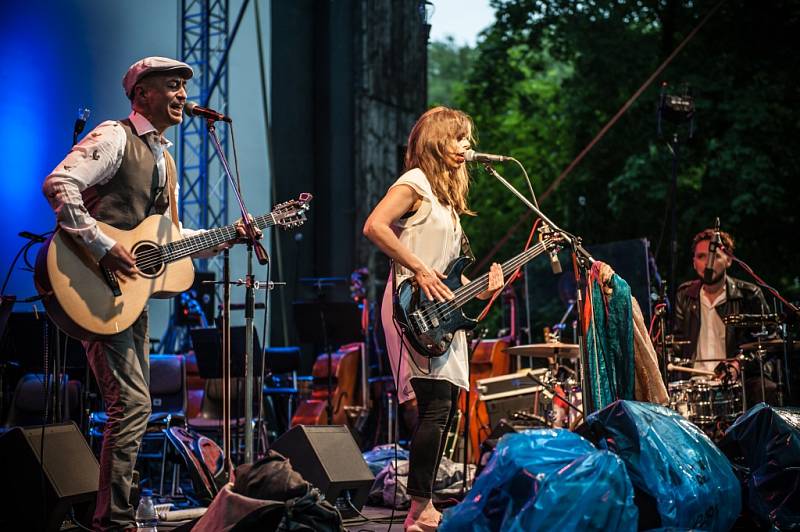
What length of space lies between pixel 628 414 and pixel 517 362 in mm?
4900

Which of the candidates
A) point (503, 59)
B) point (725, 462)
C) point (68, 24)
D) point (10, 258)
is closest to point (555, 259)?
point (725, 462)

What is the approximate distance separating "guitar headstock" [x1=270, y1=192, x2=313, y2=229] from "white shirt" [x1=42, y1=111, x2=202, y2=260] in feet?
2.76

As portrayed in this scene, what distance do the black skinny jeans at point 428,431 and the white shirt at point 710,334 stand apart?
4150mm

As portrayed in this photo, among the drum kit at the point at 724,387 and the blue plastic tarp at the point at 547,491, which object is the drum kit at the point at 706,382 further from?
the blue plastic tarp at the point at 547,491

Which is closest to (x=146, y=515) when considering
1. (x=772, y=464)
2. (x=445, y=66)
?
(x=772, y=464)

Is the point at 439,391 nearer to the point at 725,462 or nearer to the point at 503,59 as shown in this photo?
the point at 725,462

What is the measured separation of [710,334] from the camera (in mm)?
7348

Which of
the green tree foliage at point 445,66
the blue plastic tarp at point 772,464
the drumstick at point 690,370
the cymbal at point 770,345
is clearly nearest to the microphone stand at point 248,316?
Result: the blue plastic tarp at point 772,464

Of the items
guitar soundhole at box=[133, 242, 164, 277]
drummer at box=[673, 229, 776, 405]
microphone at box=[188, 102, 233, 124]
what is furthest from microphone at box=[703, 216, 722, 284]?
guitar soundhole at box=[133, 242, 164, 277]

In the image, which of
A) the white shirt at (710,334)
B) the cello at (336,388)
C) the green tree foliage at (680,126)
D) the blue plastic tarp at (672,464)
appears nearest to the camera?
the blue plastic tarp at (672,464)

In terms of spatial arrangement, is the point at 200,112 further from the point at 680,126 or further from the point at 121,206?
the point at 680,126

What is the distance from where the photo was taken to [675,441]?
362cm

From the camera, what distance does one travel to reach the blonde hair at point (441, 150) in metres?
4.11

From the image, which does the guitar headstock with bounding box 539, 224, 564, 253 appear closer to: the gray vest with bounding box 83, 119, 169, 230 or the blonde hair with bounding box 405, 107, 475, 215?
the blonde hair with bounding box 405, 107, 475, 215
